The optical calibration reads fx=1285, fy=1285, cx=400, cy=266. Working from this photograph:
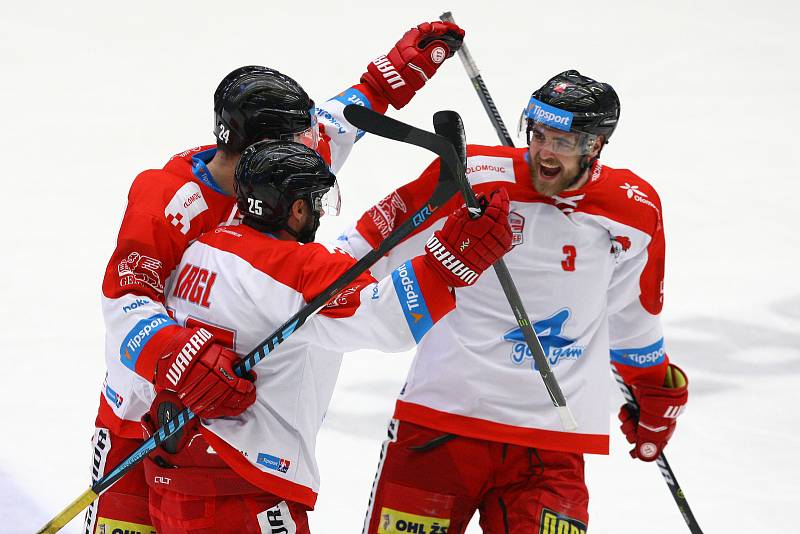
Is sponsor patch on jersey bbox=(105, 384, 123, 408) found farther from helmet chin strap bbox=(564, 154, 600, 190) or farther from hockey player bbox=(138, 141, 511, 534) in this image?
helmet chin strap bbox=(564, 154, 600, 190)

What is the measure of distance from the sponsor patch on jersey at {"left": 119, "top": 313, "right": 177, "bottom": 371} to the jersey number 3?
3.01ft

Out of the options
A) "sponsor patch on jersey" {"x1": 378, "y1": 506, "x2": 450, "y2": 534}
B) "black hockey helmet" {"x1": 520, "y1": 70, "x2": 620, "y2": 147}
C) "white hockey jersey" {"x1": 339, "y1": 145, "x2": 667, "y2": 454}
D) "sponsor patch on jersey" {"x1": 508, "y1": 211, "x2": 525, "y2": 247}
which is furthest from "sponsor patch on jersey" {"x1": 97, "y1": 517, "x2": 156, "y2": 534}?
"black hockey helmet" {"x1": 520, "y1": 70, "x2": 620, "y2": 147}

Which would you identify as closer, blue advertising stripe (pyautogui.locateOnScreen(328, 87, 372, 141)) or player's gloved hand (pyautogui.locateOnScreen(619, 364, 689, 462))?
player's gloved hand (pyautogui.locateOnScreen(619, 364, 689, 462))

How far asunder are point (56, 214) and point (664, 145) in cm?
327

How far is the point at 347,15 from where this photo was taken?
8.11 meters

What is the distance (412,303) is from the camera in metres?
2.41

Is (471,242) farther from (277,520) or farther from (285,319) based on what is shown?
(277,520)

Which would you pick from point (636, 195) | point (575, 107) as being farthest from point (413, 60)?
point (636, 195)

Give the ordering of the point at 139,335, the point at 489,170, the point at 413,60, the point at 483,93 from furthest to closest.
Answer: the point at 483,93, the point at 413,60, the point at 489,170, the point at 139,335

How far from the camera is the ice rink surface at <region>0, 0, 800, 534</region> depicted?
4.45 meters

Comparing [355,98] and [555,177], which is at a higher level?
[355,98]

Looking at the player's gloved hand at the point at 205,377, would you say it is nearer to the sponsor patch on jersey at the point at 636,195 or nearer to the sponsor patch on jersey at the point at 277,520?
the sponsor patch on jersey at the point at 277,520

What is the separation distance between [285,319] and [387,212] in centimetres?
65

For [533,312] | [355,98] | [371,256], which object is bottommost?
[371,256]
